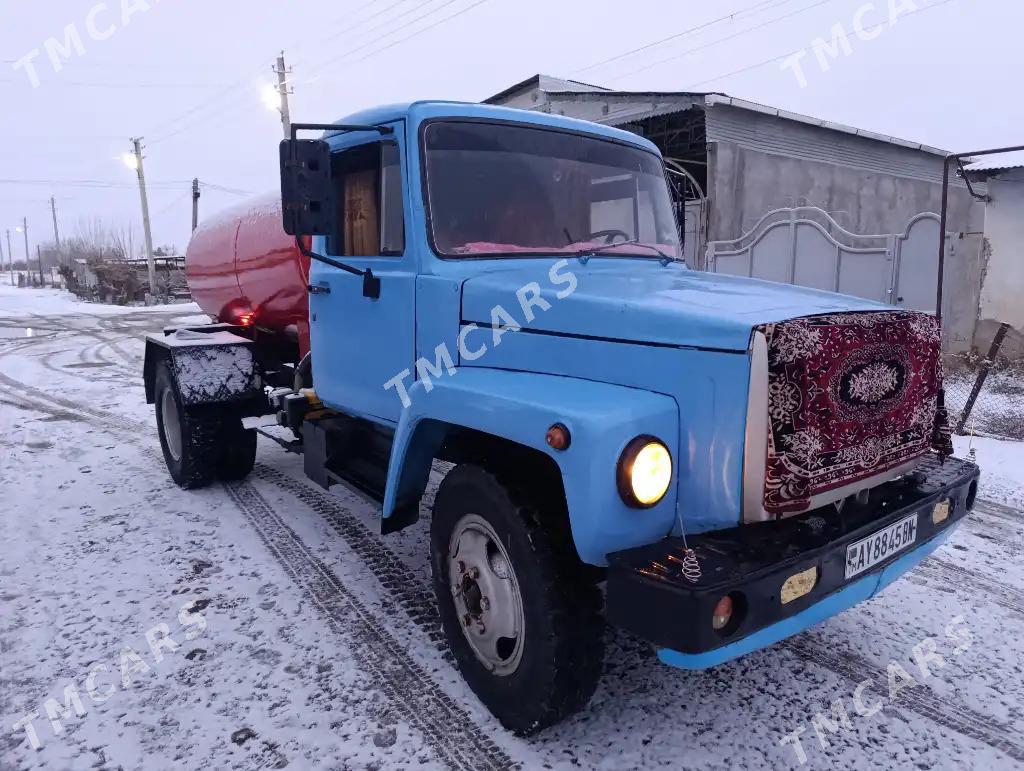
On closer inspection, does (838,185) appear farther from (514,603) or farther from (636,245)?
(514,603)

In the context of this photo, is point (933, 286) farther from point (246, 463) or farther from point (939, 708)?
point (246, 463)

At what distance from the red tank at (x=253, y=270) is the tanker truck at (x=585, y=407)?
1.15 metres

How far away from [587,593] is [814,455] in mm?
850

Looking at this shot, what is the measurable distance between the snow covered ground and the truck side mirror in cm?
189

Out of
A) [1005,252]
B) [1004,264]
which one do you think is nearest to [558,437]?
[1004,264]

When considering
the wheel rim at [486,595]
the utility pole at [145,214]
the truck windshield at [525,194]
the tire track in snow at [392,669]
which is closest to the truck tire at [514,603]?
the wheel rim at [486,595]

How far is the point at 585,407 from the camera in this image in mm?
2160

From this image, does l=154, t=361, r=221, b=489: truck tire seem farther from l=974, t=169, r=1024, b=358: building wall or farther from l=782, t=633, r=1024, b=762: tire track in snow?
l=974, t=169, r=1024, b=358: building wall

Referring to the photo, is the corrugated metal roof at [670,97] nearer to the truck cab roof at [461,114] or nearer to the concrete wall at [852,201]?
the concrete wall at [852,201]

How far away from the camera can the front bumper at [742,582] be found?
6.27ft

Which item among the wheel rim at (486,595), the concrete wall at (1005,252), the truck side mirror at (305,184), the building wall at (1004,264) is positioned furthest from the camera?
the concrete wall at (1005,252)

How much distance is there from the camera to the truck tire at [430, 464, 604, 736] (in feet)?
7.48

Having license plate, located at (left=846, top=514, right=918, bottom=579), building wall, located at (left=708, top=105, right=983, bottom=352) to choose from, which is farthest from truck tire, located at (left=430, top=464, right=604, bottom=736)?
building wall, located at (left=708, top=105, right=983, bottom=352)

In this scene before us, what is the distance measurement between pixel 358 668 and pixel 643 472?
5.48 feet
